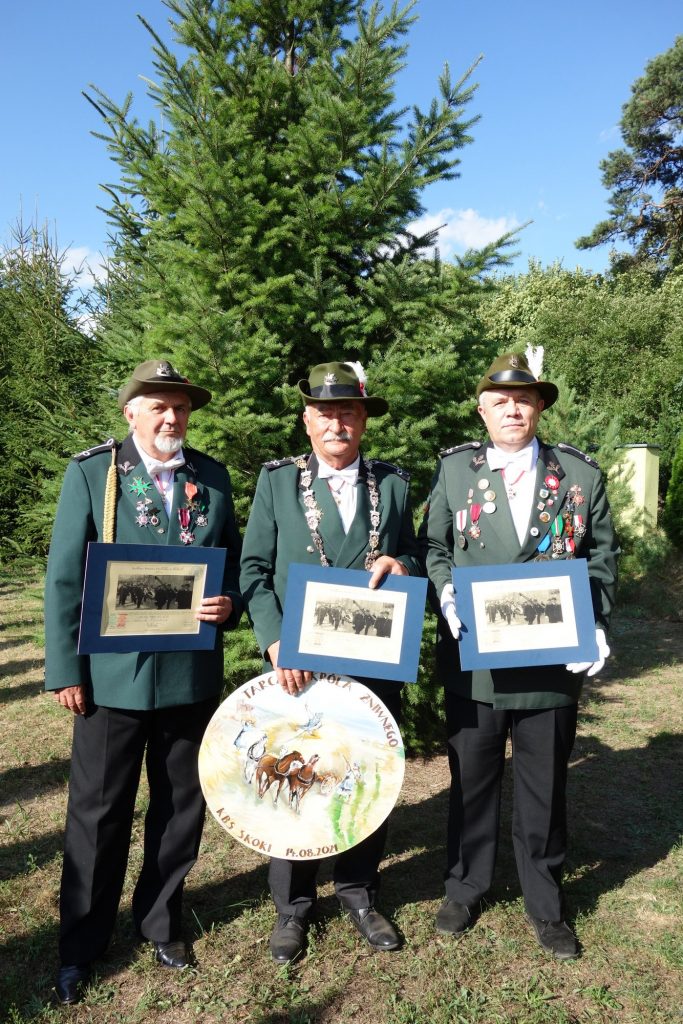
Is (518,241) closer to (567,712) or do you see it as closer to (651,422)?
(567,712)

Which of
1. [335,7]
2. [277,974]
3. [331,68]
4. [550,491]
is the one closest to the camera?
[277,974]

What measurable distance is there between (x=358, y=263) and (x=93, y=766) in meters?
3.77

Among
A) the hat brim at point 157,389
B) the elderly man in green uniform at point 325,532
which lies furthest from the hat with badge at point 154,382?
the elderly man in green uniform at point 325,532

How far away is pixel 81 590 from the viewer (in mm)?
2787

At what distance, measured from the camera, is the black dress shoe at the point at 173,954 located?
2916 mm

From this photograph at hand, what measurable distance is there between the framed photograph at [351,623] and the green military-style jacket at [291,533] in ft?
0.72

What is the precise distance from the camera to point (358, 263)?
517 centimetres

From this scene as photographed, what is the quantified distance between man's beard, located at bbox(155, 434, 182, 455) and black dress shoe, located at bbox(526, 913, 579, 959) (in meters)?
2.51

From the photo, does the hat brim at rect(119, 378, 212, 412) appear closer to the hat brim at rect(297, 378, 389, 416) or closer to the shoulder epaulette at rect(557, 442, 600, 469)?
the hat brim at rect(297, 378, 389, 416)

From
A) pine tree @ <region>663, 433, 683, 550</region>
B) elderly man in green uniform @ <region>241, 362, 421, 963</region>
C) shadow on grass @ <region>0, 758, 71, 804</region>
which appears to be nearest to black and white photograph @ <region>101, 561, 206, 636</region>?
elderly man in green uniform @ <region>241, 362, 421, 963</region>

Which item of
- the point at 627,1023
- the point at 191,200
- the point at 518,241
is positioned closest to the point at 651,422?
the point at 518,241

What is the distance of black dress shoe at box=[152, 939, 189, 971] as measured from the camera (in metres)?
2.92

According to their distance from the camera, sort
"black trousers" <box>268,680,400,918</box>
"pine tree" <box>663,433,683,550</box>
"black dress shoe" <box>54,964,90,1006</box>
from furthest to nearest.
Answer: "pine tree" <box>663,433,683,550</box> → "black trousers" <box>268,680,400,918</box> → "black dress shoe" <box>54,964,90,1006</box>

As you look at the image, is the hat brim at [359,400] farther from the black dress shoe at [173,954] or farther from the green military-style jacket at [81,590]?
the black dress shoe at [173,954]
